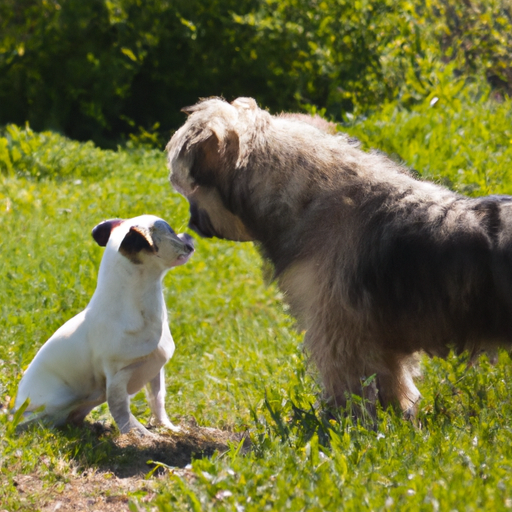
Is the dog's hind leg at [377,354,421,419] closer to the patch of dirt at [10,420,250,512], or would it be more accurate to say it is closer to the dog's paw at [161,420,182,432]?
the patch of dirt at [10,420,250,512]

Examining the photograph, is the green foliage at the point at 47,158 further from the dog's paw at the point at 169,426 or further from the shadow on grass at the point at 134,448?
the shadow on grass at the point at 134,448

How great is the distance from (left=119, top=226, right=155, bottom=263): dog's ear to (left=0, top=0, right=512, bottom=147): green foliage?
6.47 metres

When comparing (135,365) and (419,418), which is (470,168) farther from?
(135,365)

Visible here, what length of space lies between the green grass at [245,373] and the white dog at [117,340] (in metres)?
0.20

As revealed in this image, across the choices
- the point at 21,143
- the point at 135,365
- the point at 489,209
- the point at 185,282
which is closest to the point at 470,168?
the point at 185,282

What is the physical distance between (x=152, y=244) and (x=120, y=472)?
113 cm

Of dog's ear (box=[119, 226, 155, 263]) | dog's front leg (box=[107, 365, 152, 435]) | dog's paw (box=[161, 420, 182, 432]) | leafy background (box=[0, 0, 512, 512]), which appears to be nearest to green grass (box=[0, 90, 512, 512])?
leafy background (box=[0, 0, 512, 512])

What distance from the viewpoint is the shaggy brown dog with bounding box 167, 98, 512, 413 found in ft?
11.2

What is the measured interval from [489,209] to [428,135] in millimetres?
3708

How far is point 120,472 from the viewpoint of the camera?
3.77 m

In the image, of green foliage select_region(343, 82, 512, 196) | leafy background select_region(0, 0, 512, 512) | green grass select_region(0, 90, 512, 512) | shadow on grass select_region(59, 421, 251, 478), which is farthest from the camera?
green foliage select_region(343, 82, 512, 196)

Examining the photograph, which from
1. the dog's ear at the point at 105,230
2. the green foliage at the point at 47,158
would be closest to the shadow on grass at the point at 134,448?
the dog's ear at the point at 105,230

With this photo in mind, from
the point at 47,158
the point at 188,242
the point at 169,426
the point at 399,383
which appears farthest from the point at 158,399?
the point at 47,158

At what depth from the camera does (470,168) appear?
632 centimetres
